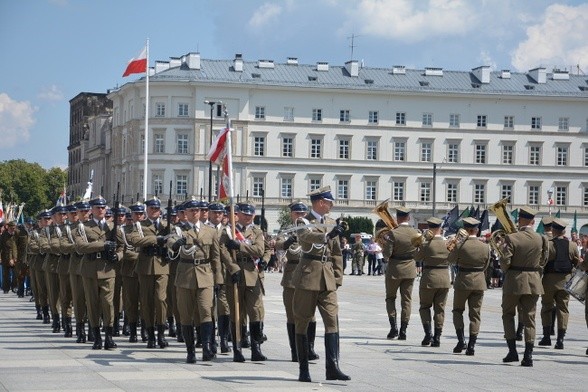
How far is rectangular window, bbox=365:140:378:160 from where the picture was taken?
10906 centimetres

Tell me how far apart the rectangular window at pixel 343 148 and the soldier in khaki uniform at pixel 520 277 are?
9246 cm

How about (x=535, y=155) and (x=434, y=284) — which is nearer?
(x=434, y=284)

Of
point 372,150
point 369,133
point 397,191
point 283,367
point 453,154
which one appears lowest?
point 283,367

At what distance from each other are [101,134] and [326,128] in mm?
35311

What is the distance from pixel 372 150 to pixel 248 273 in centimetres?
9374

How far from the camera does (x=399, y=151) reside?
109500 mm

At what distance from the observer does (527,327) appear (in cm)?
1551

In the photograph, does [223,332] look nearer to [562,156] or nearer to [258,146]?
[258,146]

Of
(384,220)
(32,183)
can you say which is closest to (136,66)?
(384,220)

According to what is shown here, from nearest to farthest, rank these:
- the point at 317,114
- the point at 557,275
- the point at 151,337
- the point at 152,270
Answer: the point at 151,337 → the point at 152,270 → the point at 557,275 → the point at 317,114

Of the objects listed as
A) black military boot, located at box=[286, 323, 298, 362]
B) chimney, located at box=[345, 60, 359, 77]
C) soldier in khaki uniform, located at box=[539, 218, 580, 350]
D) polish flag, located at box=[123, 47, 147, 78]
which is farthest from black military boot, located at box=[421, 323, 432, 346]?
chimney, located at box=[345, 60, 359, 77]

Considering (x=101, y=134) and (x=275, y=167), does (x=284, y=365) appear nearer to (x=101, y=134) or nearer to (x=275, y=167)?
(x=275, y=167)

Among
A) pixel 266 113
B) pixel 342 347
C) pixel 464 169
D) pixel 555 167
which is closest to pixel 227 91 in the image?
pixel 266 113

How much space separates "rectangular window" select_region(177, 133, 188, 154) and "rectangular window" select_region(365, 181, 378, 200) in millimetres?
16491
